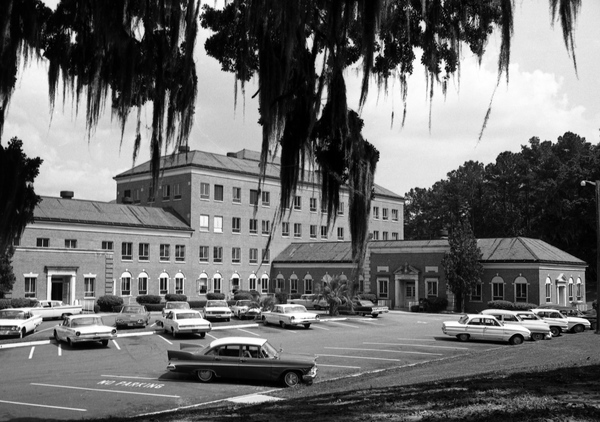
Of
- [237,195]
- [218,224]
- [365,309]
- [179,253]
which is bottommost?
[365,309]

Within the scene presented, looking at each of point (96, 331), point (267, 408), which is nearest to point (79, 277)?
point (96, 331)

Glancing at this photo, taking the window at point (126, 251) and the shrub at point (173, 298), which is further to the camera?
the shrub at point (173, 298)

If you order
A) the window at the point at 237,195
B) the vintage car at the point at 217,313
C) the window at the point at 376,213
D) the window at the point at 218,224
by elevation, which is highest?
the window at the point at 237,195

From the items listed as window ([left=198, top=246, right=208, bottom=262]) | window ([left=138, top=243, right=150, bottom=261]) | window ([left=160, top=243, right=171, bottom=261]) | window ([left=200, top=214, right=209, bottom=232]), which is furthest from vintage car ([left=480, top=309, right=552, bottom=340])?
window ([left=200, top=214, right=209, bottom=232])

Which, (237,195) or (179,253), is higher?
(237,195)

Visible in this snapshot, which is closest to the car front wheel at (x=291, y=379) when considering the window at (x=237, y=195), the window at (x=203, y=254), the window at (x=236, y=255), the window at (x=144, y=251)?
the window at (x=144, y=251)

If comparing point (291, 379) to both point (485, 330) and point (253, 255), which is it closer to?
point (485, 330)

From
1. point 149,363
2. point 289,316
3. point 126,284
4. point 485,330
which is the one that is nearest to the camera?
point 149,363

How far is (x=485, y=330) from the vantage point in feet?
101

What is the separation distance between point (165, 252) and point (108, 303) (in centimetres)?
1211

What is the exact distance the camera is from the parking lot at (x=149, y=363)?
15562 mm

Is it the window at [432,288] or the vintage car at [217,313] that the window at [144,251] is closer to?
the vintage car at [217,313]

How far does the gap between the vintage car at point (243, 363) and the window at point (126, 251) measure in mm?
40668

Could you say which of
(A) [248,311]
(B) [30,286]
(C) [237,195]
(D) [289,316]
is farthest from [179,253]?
(D) [289,316]
